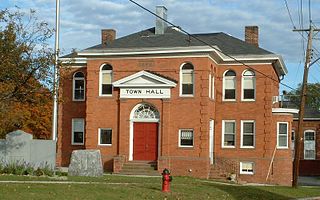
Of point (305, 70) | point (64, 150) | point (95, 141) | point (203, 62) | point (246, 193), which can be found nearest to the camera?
point (246, 193)

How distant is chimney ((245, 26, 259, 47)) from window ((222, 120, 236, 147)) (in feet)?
25.1

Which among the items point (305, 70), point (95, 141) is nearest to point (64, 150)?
point (95, 141)

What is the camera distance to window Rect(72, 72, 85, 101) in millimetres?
40906

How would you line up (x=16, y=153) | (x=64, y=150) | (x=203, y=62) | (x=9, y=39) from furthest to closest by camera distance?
(x=64, y=150) → (x=203, y=62) → (x=16, y=153) → (x=9, y=39)

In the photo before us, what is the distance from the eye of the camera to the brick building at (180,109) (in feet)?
118

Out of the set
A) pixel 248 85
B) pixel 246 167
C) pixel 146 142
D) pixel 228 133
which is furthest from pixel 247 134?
pixel 146 142

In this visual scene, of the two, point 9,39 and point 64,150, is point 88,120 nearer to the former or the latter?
point 64,150

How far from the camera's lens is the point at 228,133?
128 feet

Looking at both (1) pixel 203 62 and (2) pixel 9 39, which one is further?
(1) pixel 203 62

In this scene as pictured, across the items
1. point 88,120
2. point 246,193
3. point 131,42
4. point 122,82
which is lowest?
point 246,193

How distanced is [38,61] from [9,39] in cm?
148

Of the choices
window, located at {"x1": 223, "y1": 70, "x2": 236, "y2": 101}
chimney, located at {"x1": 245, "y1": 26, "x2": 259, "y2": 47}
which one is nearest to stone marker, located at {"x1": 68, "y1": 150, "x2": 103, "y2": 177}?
window, located at {"x1": 223, "y1": 70, "x2": 236, "y2": 101}

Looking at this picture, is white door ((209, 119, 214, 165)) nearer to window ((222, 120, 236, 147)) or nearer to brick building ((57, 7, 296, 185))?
brick building ((57, 7, 296, 185))

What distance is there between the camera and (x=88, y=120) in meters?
38.1
